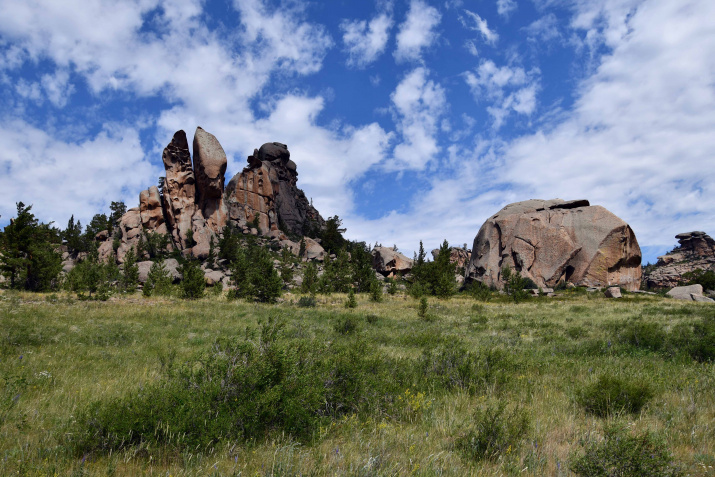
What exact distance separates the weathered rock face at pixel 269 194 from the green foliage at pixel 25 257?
49.9 m

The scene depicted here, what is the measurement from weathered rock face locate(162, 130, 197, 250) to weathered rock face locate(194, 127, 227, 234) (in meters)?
2.06

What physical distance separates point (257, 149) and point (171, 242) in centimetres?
4791

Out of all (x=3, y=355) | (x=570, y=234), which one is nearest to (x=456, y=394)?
(x=3, y=355)

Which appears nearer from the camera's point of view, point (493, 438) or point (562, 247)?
point (493, 438)

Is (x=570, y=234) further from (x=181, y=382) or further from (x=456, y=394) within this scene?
(x=181, y=382)

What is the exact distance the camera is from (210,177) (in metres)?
70.0

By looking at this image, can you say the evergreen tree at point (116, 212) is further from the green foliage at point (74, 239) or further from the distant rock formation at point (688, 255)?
the distant rock formation at point (688, 255)

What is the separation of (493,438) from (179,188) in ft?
260

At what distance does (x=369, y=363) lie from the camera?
17.3ft

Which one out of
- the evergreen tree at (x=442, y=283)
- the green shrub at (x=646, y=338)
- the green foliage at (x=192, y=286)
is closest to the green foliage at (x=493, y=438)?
the green shrub at (x=646, y=338)

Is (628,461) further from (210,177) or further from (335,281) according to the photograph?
(210,177)

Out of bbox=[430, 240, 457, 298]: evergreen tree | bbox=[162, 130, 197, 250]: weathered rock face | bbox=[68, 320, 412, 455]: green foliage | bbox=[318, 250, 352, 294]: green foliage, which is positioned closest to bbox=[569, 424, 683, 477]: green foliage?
bbox=[68, 320, 412, 455]: green foliage

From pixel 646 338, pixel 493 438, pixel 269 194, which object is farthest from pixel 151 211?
pixel 493 438

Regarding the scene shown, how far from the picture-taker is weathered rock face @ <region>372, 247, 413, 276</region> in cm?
6631
